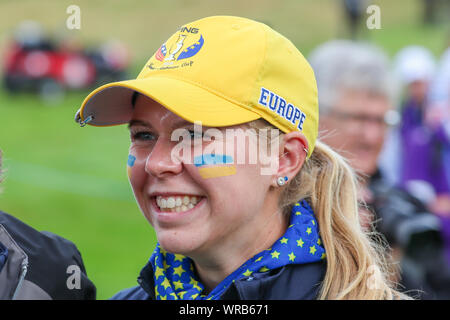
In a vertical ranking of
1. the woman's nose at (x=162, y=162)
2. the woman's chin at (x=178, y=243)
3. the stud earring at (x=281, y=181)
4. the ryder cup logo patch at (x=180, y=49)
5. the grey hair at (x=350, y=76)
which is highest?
the grey hair at (x=350, y=76)

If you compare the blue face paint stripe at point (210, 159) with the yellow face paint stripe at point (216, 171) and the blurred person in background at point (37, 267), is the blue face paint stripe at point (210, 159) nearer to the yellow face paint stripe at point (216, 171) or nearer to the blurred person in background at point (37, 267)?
the yellow face paint stripe at point (216, 171)

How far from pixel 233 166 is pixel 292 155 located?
24 centimetres

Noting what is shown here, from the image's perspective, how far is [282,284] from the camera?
6.54ft

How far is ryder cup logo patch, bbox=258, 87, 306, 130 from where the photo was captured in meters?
1.97

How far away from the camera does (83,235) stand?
851 centimetres

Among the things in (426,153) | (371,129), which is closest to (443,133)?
(426,153)

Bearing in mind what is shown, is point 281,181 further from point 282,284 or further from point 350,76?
point 350,76

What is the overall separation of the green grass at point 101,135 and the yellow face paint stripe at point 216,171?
38.3 inches

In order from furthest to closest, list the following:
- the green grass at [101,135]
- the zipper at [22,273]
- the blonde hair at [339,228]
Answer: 1. the green grass at [101,135]
2. the blonde hair at [339,228]
3. the zipper at [22,273]

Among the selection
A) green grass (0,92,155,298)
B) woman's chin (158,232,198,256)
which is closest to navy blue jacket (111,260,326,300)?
woman's chin (158,232,198,256)

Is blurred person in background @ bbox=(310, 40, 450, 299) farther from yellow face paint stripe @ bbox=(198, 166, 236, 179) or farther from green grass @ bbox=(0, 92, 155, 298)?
green grass @ bbox=(0, 92, 155, 298)

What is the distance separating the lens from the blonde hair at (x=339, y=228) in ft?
6.57

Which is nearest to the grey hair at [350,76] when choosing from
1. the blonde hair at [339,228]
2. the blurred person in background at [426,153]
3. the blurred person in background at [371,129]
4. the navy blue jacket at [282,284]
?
the blurred person in background at [371,129]

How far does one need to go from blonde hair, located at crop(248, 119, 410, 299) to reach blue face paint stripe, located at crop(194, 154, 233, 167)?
0.45 feet
